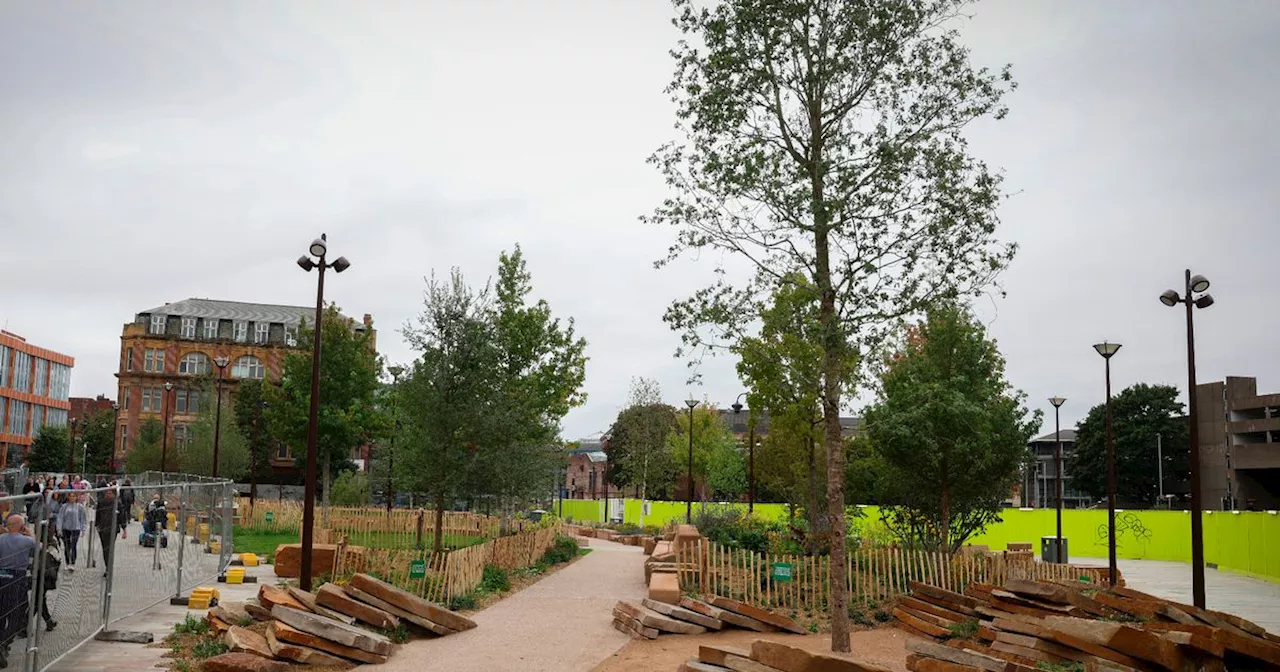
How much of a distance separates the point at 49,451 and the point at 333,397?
59.2 m

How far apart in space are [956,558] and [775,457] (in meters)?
15.7

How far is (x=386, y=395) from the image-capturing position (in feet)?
152

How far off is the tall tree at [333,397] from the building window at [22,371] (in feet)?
196

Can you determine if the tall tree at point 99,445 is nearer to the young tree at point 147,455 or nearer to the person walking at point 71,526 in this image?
the young tree at point 147,455

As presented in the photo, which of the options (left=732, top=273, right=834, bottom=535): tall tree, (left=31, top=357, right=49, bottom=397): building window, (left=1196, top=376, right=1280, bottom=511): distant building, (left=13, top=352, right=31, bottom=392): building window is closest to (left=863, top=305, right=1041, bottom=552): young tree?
(left=732, top=273, right=834, bottom=535): tall tree

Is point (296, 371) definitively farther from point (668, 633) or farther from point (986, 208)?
point (986, 208)

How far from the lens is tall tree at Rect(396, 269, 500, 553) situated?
86.5ft

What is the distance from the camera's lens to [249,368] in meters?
92.4

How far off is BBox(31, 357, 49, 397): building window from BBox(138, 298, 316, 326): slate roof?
1674 centimetres

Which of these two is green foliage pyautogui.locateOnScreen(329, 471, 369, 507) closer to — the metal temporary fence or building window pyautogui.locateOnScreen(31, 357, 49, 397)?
the metal temporary fence

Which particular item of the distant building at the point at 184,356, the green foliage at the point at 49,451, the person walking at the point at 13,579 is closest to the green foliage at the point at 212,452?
the distant building at the point at 184,356

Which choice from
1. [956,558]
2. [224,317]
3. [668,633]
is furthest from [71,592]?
[224,317]

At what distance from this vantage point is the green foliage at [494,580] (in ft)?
76.7

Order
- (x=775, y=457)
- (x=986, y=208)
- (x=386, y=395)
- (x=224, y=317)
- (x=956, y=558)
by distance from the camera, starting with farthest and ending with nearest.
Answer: (x=224, y=317) < (x=386, y=395) < (x=775, y=457) < (x=956, y=558) < (x=986, y=208)
